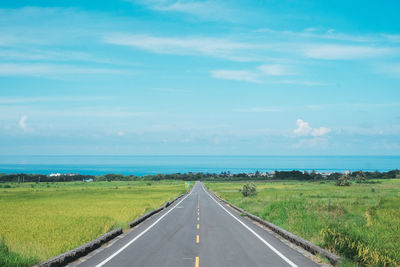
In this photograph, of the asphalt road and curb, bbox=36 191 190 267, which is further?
the asphalt road

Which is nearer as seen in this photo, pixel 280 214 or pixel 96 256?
pixel 96 256

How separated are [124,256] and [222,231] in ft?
26.6

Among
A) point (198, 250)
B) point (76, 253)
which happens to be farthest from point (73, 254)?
point (198, 250)

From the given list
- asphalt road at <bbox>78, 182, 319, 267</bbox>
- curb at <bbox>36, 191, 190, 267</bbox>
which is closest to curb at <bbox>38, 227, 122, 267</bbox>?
curb at <bbox>36, 191, 190, 267</bbox>

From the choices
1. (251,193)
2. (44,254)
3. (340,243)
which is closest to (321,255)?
(340,243)

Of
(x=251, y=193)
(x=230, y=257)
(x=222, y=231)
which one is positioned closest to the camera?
(x=230, y=257)

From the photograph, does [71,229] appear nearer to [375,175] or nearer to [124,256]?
[124,256]

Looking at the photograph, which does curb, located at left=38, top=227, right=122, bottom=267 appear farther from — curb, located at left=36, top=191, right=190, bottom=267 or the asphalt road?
the asphalt road

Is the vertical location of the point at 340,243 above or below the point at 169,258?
above

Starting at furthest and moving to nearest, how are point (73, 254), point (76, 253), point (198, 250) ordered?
point (198, 250) → point (76, 253) → point (73, 254)

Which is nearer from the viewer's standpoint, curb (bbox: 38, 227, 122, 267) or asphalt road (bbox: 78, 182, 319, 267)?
curb (bbox: 38, 227, 122, 267)

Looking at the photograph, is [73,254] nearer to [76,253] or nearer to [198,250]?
[76,253]

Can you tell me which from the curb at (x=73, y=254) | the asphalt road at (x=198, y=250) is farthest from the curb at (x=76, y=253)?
the asphalt road at (x=198, y=250)

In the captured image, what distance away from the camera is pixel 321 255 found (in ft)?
41.0
